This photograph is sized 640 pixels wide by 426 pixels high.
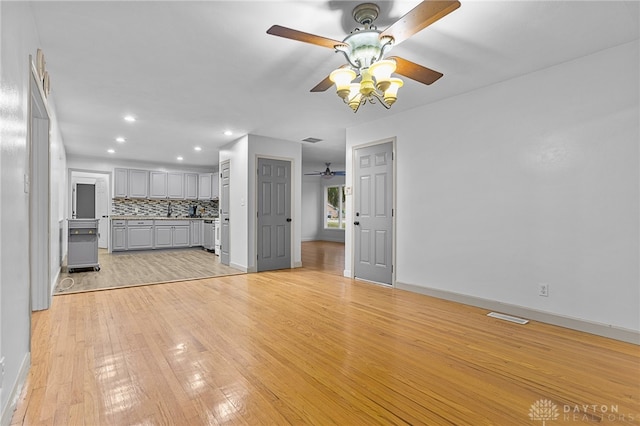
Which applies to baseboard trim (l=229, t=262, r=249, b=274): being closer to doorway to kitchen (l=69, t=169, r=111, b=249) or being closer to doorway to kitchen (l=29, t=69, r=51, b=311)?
doorway to kitchen (l=29, t=69, r=51, b=311)

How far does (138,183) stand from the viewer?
8867 mm

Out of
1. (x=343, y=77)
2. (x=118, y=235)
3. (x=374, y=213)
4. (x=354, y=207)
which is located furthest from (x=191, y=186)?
(x=343, y=77)

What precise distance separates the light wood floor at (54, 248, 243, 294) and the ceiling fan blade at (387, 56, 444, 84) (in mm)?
4446

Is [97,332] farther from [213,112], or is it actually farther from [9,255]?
[213,112]

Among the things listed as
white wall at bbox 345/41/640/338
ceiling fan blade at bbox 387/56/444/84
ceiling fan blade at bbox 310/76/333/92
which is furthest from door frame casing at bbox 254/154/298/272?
ceiling fan blade at bbox 387/56/444/84

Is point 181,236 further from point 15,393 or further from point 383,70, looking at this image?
point 383,70

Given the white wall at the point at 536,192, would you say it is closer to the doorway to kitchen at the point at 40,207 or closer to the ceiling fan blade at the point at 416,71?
the ceiling fan blade at the point at 416,71

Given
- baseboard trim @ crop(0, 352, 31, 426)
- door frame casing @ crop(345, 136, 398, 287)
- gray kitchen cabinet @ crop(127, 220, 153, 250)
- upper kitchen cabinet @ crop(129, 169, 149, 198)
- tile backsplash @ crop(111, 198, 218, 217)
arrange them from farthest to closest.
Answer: tile backsplash @ crop(111, 198, 218, 217) → upper kitchen cabinet @ crop(129, 169, 149, 198) → gray kitchen cabinet @ crop(127, 220, 153, 250) → door frame casing @ crop(345, 136, 398, 287) → baseboard trim @ crop(0, 352, 31, 426)

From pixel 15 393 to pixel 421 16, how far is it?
316cm

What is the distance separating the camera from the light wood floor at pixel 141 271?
486 centimetres

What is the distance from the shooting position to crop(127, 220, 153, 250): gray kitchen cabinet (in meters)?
8.51

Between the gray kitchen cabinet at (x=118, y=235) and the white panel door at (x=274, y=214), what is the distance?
185 inches

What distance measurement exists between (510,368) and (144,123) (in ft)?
19.0

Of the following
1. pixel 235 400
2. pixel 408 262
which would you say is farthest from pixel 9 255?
pixel 408 262
